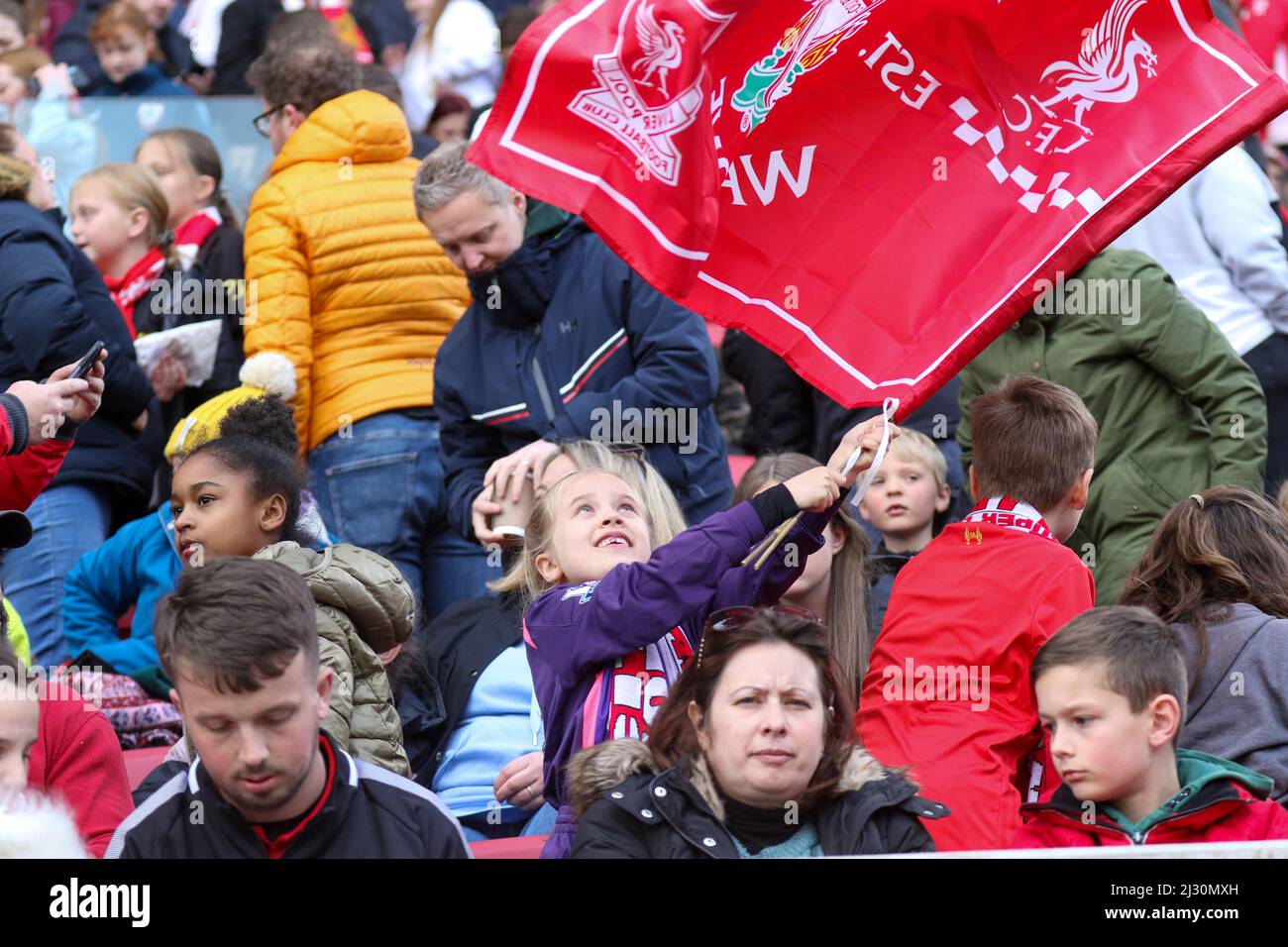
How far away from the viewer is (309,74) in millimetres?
7465

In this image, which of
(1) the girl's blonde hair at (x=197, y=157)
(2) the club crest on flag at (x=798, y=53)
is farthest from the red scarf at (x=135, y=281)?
(2) the club crest on flag at (x=798, y=53)

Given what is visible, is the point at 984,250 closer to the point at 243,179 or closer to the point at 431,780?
the point at 431,780

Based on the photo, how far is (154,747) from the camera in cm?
580

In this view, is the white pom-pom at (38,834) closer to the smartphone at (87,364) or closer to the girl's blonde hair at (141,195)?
the smartphone at (87,364)

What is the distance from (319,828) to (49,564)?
10.8 ft

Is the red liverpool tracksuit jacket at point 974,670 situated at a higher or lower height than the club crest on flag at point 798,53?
lower

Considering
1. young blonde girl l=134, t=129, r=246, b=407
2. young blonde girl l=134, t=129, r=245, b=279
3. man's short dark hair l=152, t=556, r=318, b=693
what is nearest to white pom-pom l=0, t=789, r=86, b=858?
man's short dark hair l=152, t=556, r=318, b=693

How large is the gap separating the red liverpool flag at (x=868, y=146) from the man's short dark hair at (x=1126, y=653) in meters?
0.71

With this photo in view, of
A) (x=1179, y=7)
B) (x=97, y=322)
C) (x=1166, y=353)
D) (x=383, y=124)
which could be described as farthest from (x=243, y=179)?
(x=1179, y=7)

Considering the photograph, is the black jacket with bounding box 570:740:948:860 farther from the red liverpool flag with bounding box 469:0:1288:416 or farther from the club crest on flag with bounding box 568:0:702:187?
the club crest on flag with bounding box 568:0:702:187

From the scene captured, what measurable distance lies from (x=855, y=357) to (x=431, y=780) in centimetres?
188

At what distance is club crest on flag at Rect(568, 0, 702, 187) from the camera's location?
4680 mm

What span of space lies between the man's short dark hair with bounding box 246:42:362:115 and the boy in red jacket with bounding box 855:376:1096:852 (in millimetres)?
3529

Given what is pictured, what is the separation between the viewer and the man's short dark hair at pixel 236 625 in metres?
3.69
